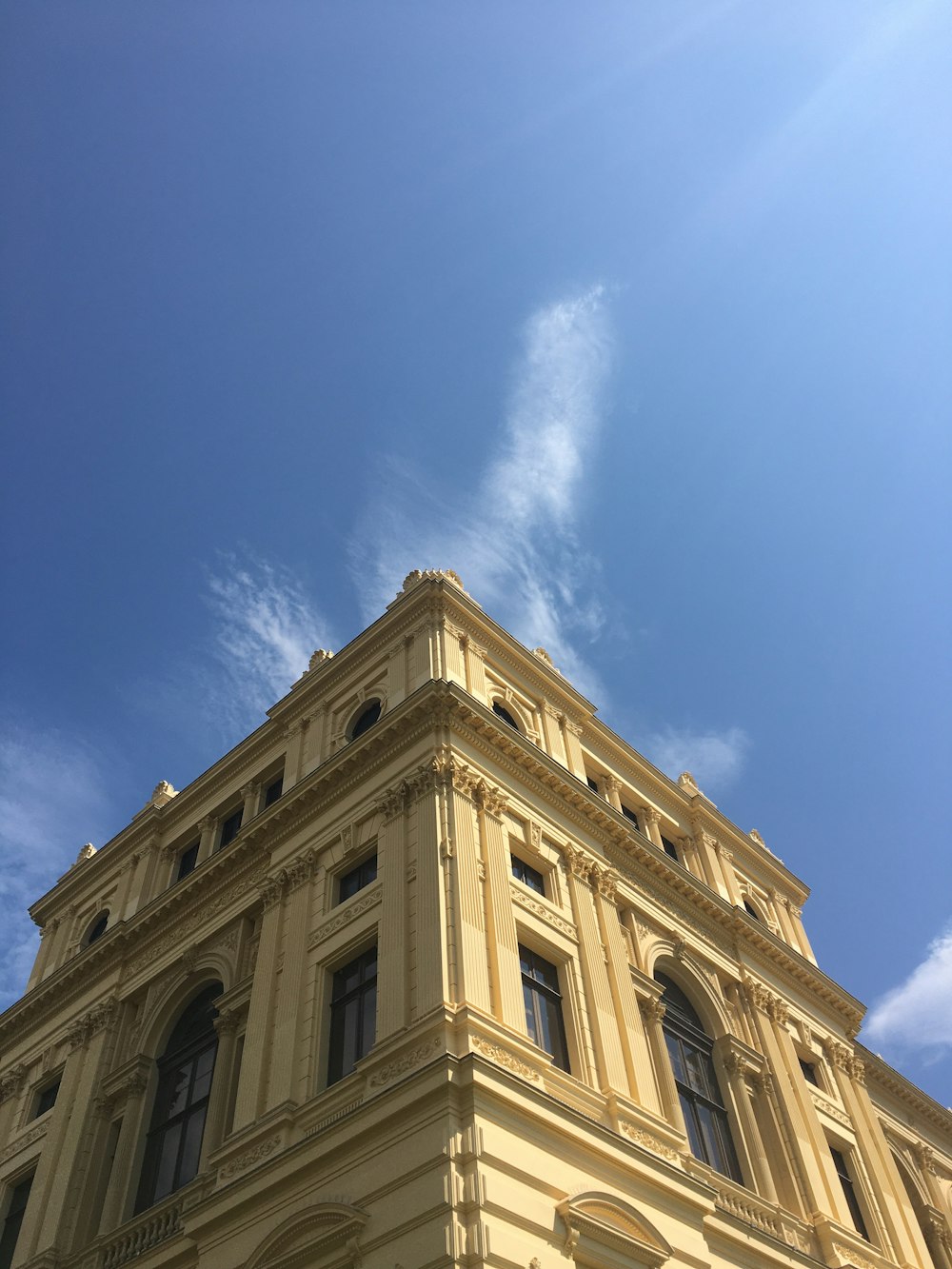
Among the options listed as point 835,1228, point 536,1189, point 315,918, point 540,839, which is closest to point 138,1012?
point 315,918

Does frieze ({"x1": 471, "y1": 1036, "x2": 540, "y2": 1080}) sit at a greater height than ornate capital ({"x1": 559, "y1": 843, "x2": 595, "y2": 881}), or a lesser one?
lesser

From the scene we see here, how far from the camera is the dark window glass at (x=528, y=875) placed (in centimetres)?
2772

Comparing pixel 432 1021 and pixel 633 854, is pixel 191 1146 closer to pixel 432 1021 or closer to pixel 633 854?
pixel 432 1021

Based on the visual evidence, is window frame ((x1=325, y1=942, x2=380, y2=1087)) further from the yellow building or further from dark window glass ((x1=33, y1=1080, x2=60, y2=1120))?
dark window glass ((x1=33, y1=1080, x2=60, y2=1120))

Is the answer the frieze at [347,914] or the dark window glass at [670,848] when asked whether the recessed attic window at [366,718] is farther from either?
the dark window glass at [670,848]

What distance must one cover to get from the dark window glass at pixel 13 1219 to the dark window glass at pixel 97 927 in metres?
9.10

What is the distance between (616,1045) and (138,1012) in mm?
14971

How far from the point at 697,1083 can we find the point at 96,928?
2171cm

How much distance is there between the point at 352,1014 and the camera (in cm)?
2494

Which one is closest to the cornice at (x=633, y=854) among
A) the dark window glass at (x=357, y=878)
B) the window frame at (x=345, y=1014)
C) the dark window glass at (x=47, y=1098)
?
the dark window glass at (x=357, y=878)

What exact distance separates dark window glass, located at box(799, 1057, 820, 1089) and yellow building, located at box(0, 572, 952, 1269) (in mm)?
117

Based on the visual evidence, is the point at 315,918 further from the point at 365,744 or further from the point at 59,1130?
the point at 59,1130

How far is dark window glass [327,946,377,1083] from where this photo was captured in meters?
24.0

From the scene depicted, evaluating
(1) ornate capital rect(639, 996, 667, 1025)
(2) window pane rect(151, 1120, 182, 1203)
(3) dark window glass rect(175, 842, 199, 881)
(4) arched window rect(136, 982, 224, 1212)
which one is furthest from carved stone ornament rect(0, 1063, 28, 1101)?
(1) ornate capital rect(639, 996, 667, 1025)
